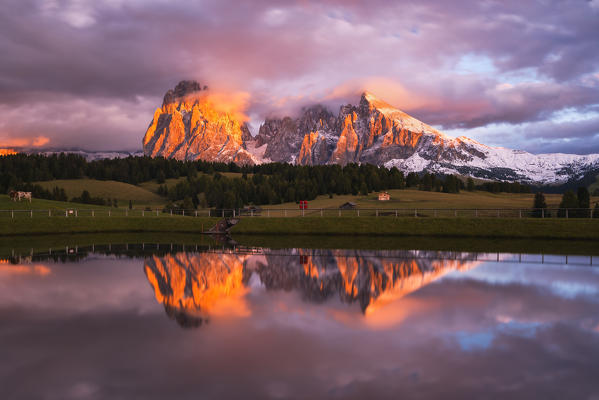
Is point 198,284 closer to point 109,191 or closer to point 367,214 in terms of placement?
point 367,214

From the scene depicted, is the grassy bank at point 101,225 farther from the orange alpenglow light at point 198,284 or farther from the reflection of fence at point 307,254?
the orange alpenglow light at point 198,284

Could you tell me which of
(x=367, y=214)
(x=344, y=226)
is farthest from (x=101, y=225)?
(x=367, y=214)

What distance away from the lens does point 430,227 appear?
5741cm

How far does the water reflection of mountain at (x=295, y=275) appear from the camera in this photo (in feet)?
66.6

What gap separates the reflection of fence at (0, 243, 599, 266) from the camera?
34.1 metres

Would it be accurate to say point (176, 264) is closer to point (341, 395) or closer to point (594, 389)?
point (341, 395)

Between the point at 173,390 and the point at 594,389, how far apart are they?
10498 millimetres

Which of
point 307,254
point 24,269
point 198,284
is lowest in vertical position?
point 307,254

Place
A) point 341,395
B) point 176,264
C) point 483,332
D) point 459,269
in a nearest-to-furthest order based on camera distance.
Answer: point 341,395 → point 483,332 → point 459,269 → point 176,264

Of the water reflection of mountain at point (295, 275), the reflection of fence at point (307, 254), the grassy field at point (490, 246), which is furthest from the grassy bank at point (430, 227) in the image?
the water reflection of mountain at point (295, 275)

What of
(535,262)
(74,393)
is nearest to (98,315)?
(74,393)

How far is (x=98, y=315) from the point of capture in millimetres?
17922

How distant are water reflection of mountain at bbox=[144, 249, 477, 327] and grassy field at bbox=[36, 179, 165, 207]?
443ft

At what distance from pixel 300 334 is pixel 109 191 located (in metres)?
167
